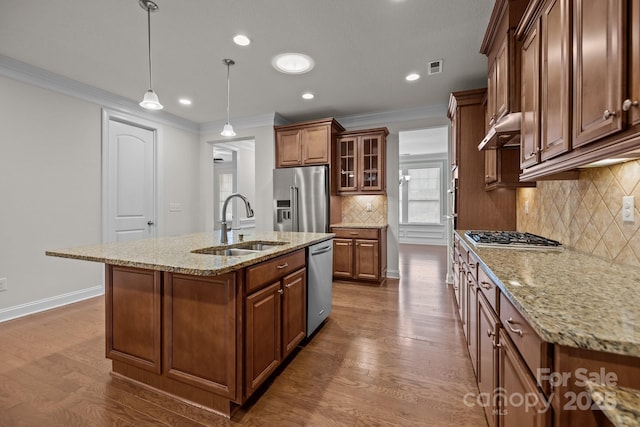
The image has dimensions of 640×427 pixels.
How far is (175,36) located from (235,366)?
2.70 meters

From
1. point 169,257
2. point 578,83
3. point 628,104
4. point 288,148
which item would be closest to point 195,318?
point 169,257

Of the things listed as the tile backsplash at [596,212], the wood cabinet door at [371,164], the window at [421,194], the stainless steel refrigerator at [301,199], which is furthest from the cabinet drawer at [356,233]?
the window at [421,194]

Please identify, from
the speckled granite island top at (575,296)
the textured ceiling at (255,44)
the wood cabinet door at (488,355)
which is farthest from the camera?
the textured ceiling at (255,44)

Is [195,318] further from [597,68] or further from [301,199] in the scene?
[301,199]

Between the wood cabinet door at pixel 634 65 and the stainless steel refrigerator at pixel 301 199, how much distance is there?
3.44m

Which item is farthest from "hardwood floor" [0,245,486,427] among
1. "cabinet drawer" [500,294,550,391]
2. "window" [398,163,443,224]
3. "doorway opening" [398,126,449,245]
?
"window" [398,163,443,224]

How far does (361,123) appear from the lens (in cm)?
472

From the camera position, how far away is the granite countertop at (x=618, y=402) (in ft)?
1.71

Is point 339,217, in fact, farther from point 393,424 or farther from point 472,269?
point 393,424

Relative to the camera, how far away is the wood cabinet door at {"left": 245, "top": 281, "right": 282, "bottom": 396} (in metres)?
1.60

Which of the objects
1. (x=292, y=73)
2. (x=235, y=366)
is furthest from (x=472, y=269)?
(x=292, y=73)

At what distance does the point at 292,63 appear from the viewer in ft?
9.87

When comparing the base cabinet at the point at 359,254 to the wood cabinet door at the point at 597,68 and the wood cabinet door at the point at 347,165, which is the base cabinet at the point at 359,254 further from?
the wood cabinet door at the point at 597,68

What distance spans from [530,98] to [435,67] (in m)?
1.67
